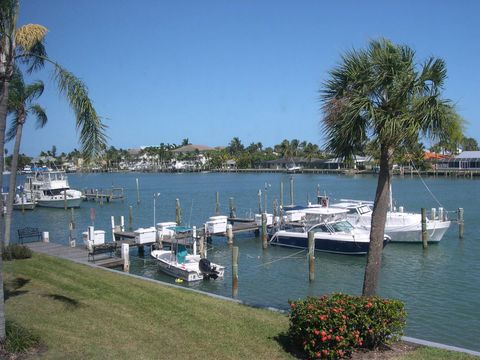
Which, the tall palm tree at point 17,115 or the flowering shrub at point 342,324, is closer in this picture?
the flowering shrub at point 342,324

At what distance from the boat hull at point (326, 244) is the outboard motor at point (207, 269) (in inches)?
359

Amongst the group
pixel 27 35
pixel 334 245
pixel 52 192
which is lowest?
pixel 334 245

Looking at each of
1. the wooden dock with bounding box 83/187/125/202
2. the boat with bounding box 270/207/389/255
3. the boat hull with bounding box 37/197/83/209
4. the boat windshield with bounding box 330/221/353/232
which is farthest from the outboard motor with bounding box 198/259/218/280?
the wooden dock with bounding box 83/187/125/202

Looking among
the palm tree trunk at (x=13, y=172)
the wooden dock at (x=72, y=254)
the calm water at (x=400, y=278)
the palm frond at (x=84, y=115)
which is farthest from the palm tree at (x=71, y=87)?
the wooden dock at (x=72, y=254)

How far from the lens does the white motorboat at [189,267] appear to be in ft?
80.5

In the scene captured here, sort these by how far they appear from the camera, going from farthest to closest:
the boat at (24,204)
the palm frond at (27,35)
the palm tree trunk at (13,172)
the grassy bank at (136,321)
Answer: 1. the boat at (24,204)
2. the palm tree trunk at (13,172)
3. the palm frond at (27,35)
4. the grassy bank at (136,321)

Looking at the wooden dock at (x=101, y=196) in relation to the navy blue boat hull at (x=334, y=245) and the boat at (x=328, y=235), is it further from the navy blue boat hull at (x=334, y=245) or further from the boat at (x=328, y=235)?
the navy blue boat hull at (x=334, y=245)

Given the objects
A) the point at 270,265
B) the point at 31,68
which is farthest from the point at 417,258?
the point at 31,68

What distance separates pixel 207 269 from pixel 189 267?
98 cm

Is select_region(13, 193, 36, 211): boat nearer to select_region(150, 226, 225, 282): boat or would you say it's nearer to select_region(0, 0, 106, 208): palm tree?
select_region(150, 226, 225, 282): boat

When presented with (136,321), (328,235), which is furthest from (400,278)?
(136,321)

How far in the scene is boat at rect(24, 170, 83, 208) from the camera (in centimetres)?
6662

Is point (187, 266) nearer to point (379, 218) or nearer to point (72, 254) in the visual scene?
point (72, 254)

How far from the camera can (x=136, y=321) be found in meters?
11.4
